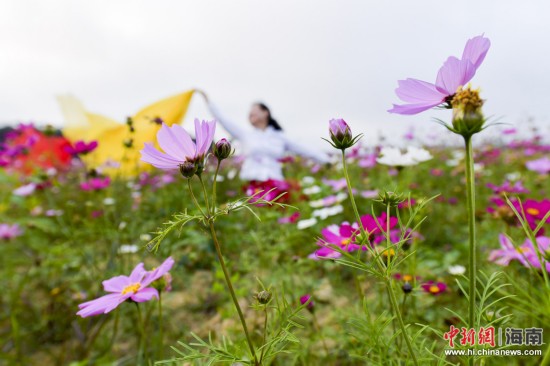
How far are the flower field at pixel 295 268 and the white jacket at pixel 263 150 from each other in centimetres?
17

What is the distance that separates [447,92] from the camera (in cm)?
37

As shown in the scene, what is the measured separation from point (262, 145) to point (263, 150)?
5 cm

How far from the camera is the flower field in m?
0.40

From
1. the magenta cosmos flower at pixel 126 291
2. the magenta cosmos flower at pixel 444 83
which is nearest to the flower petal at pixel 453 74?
the magenta cosmos flower at pixel 444 83

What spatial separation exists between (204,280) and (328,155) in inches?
60.6

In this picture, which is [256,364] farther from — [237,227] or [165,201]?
[165,201]

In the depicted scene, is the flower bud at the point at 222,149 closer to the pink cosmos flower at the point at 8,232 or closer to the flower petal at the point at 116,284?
the flower petal at the point at 116,284

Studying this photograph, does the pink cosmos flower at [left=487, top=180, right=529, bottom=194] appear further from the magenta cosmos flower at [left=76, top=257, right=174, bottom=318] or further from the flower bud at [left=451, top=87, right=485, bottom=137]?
the magenta cosmos flower at [left=76, top=257, right=174, bottom=318]

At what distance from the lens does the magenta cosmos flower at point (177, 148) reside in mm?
402

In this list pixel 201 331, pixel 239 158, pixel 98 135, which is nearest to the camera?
pixel 201 331

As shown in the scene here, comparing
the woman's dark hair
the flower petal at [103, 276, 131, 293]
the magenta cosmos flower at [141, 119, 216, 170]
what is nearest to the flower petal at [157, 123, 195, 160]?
the magenta cosmos flower at [141, 119, 216, 170]

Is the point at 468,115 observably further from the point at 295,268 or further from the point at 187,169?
the point at 295,268

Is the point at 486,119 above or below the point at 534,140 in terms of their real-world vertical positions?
above

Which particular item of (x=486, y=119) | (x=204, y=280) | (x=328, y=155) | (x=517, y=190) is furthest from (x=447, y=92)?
(x=328, y=155)
